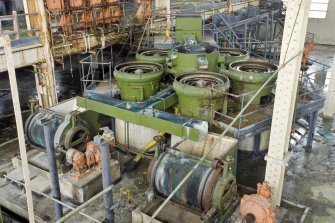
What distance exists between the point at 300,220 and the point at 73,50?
980 centimetres

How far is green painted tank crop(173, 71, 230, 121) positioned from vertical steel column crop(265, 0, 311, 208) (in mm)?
2315

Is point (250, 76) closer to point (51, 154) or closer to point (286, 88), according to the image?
point (286, 88)

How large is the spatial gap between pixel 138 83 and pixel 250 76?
126 inches

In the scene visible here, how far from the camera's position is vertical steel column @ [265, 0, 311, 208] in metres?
6.68

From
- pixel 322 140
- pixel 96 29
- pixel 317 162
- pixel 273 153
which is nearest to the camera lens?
pixel 273 153

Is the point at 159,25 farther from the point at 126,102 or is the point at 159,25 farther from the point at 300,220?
the point at 300,220

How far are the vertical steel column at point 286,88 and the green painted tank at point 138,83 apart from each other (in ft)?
13.7

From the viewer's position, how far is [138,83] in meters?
10.4

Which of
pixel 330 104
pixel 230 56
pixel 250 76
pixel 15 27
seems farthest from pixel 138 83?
pixel 330 104

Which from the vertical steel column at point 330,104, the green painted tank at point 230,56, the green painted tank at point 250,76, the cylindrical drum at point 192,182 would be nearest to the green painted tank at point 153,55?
the green painted tank at point 230,56

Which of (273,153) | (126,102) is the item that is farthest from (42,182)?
(273,153)

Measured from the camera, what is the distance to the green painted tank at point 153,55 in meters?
11.9

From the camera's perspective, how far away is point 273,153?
7.72 metres

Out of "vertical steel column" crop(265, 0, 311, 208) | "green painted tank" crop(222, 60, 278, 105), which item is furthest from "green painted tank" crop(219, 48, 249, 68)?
"vertical steel column" crop(265, 0, 311, 208)
